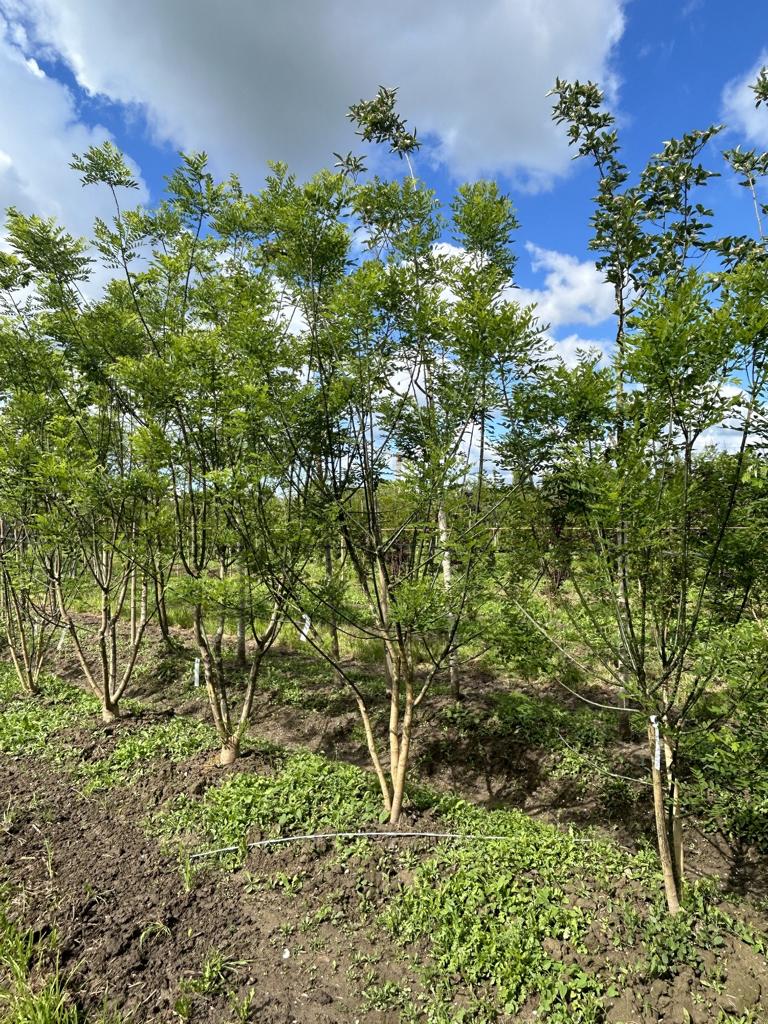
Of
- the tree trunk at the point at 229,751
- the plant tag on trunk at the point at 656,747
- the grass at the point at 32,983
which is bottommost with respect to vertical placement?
the grass at the point at 32,983

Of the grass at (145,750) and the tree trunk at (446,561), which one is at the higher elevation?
the tree trunk at (446,561)

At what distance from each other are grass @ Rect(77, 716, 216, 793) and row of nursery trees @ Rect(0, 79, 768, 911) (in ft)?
1.95

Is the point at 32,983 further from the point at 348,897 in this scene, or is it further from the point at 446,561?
the point at 446,561

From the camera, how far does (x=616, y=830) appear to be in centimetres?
398

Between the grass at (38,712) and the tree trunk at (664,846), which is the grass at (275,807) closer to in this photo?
the tree trunk at (664,846)

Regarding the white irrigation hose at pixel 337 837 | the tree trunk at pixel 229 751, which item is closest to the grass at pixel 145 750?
the tree trunk at pixel 229 751

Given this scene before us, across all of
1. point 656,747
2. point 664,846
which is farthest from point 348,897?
point 656,747

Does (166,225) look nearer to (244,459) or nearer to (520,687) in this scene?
(244,459)

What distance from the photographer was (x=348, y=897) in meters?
3.04

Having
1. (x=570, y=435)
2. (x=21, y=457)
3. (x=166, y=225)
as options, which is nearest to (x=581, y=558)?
(x=570, y=435)

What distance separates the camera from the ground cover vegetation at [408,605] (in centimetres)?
243

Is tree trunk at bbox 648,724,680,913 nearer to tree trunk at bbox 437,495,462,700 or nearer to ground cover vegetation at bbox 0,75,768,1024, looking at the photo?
ground cover vegetation at bbox 0,75,768,1024

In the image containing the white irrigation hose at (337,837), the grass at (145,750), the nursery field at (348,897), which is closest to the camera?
the nursery field at (348,897)

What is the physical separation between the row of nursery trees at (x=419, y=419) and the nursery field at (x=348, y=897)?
33cm
